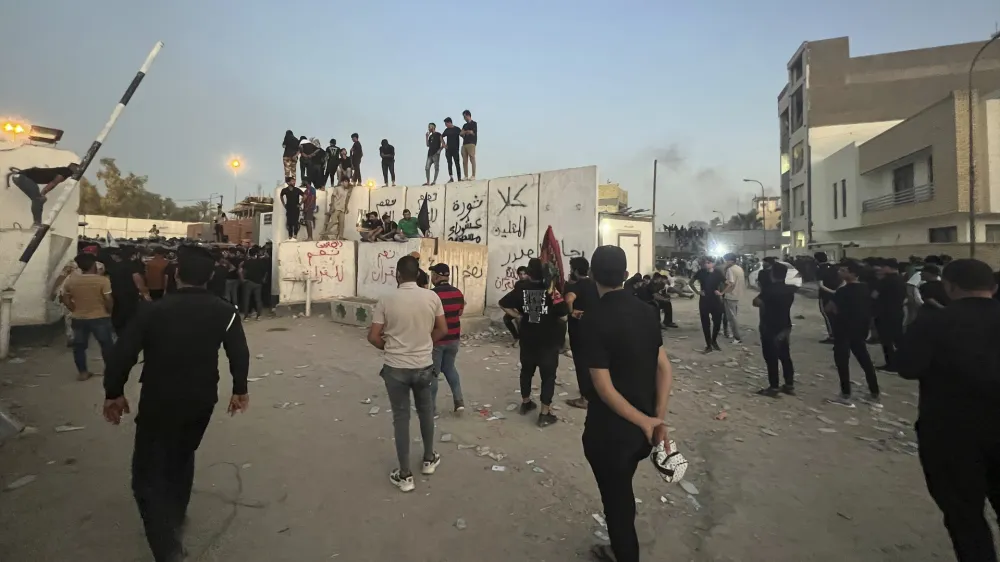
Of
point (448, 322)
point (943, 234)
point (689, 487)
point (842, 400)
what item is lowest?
point (689, 487)

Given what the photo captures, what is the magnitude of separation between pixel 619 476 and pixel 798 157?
39967mm

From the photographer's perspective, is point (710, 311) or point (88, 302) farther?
point (710, 311)

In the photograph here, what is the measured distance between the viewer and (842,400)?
5688 millimetres

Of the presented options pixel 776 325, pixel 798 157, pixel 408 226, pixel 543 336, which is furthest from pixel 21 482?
pixel 798 157

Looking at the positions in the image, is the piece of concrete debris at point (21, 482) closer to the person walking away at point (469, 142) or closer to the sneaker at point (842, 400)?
the sneaker at point (842, 400)

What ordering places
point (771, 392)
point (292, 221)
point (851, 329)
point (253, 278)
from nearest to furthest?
point (851, 329) < point (771, 392) < point (253, 278) < point (292, 221)

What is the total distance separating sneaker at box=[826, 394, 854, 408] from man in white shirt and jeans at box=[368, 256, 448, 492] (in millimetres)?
5031

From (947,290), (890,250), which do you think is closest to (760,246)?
(890,250)

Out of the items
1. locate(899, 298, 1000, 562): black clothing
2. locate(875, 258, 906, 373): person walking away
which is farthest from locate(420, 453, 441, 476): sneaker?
locate(875, 258, 906, 373): person walking away

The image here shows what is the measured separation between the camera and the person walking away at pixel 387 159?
14.6m

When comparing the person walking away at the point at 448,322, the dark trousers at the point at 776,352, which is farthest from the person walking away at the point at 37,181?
the dark trousers at the point at 776,352

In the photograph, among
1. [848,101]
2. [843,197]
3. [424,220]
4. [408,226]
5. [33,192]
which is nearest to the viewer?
[33,192]

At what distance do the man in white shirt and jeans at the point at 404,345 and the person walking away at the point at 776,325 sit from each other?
175 inches

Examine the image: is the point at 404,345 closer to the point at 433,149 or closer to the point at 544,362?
the point at 544,362
